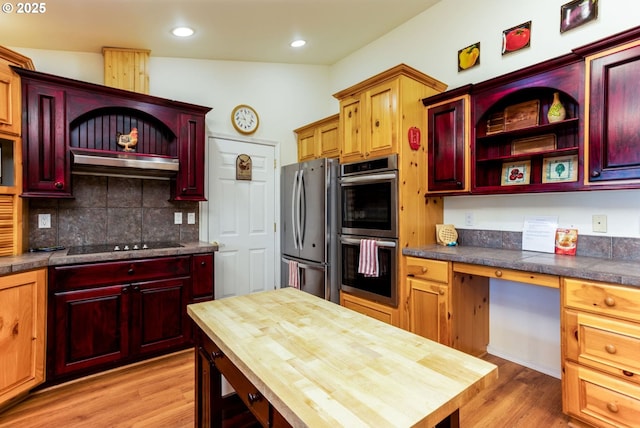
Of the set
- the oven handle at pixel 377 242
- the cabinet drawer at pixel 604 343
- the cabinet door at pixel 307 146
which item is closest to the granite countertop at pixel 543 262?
the oven handle at pixel 377 242

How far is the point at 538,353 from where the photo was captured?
2.46 m

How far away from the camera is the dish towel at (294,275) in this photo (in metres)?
3.61

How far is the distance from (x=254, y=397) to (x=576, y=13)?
305cm

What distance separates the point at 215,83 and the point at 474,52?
2667mm

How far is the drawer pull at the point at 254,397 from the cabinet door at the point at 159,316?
194 centimetres

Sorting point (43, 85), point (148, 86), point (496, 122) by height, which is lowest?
point (496, 122)

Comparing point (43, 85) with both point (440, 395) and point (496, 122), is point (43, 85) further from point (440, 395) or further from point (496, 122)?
point (496, 122)

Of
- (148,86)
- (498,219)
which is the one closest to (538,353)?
(498,219)

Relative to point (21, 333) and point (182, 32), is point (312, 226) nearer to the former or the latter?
point (182, 32)

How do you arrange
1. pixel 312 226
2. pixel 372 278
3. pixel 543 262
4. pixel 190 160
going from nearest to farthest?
pixel 543 262
pixel 372 278
pixel 190 160
pixel 312 226

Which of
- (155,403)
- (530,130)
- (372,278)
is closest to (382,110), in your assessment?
(530,130)

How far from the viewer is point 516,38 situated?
8.29 feet

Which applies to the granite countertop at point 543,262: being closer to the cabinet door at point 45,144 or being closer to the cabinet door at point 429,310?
the cabinet door at point 429,310

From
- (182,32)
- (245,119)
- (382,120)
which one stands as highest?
(182,32)
